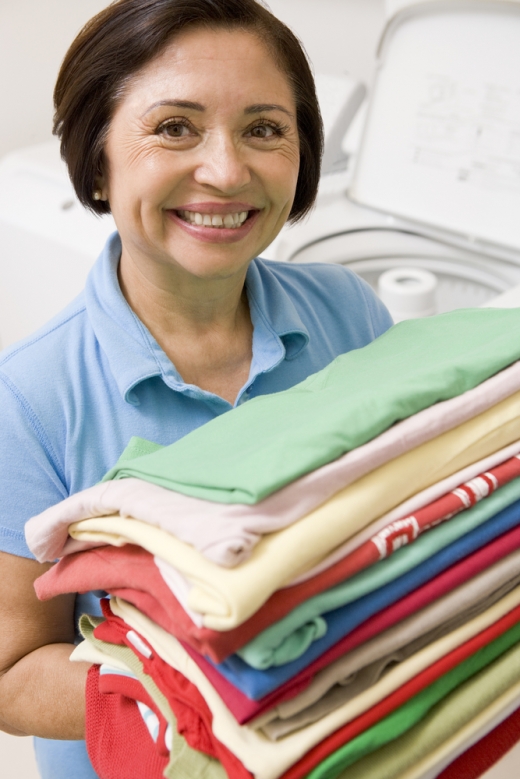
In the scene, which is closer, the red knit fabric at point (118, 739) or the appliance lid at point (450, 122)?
the red knit fabric at point (118, 739)

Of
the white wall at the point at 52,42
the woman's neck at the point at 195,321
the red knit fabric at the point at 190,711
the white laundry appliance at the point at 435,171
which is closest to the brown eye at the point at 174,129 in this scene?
the woman's neck at the point at 195,321

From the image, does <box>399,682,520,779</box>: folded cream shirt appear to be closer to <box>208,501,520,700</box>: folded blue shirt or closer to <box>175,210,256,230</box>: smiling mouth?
<box>208,501,520,700</box>: folded blue shirt

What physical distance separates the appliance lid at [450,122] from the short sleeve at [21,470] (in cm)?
123

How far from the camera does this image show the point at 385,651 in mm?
551

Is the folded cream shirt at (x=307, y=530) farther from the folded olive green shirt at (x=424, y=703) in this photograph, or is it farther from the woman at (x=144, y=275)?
the woman at (x=144, y=275)

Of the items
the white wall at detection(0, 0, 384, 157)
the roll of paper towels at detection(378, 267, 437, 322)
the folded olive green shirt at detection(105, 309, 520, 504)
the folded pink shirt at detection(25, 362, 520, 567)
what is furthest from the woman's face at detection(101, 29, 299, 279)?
the white wall at detection(0, 0, 384, 157)

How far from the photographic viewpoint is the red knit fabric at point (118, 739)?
2.11 feet

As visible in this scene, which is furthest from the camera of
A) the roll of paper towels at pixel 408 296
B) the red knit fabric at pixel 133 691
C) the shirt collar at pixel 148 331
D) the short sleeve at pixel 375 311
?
the roll of paper towels at pixel 408 296

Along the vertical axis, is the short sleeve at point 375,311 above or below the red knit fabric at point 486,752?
above

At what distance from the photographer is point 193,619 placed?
0.51 m

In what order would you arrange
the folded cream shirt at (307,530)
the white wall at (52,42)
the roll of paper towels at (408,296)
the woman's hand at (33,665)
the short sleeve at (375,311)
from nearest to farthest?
the folded cream shirt at (307,530), the woman's hand at (33,665), the short sleeve at (375,311), the roll of paper towels at (408,296), the white wall at (52,42)

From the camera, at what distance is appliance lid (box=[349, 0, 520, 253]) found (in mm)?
1703

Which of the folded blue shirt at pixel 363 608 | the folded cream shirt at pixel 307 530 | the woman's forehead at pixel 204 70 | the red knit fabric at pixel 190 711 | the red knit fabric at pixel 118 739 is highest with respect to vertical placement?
the woman's forehead at pixel 204 70

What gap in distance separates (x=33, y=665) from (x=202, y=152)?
554 mm
